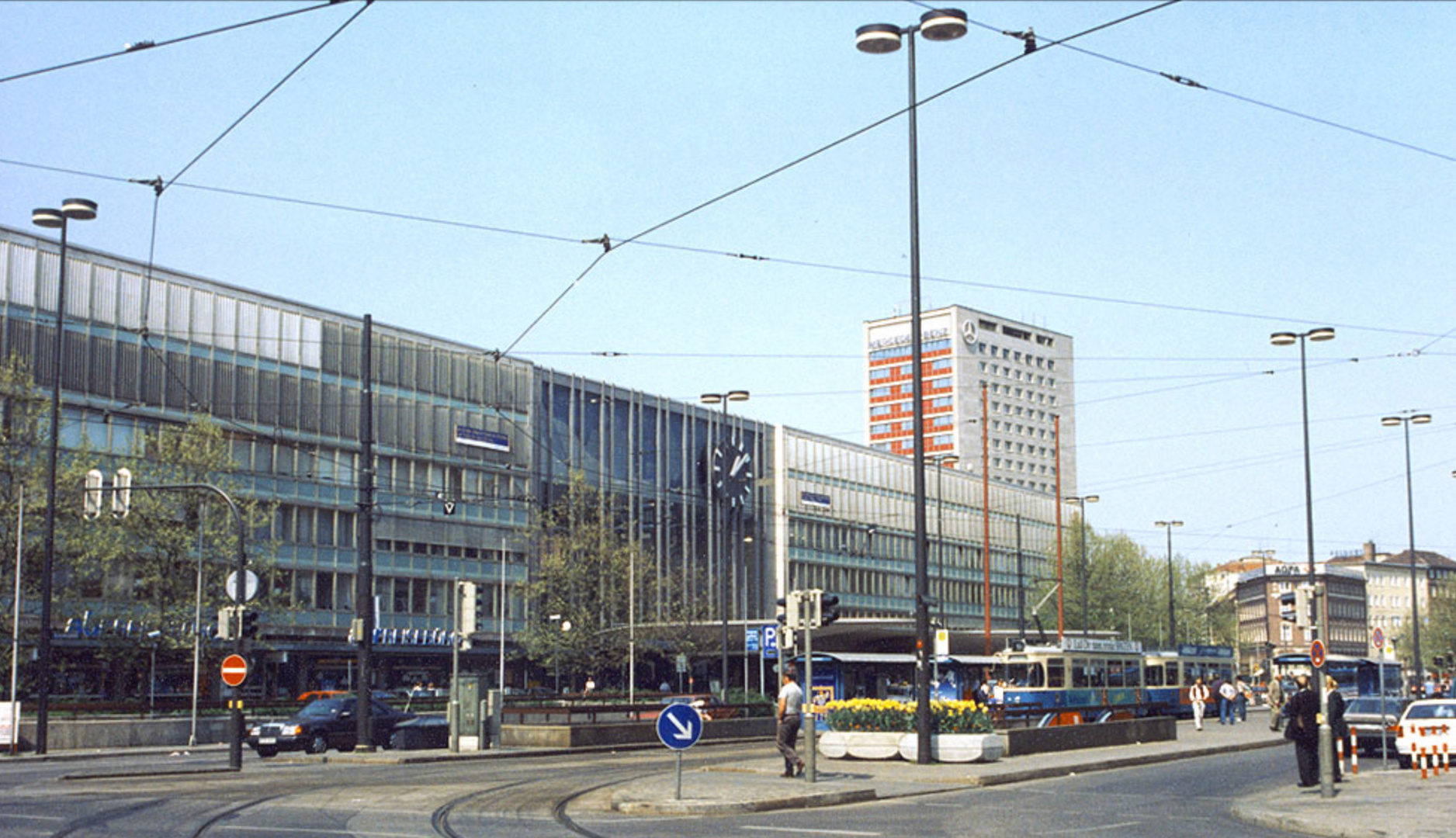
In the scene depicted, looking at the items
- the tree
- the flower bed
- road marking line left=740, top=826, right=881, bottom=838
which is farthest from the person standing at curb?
the tree

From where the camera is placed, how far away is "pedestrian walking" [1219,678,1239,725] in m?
49.3

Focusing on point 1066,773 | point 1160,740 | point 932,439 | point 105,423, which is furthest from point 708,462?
point 932,439

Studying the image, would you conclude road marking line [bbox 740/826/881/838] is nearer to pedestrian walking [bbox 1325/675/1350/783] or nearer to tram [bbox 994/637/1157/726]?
pedestrian walking [bbox 1325/675/1350/783]

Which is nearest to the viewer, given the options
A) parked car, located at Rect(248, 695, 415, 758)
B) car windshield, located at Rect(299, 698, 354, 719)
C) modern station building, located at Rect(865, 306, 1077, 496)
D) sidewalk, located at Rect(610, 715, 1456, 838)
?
sidewalk, located at Rect(610, 715, 1456, 838)

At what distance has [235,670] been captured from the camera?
95.6 feet

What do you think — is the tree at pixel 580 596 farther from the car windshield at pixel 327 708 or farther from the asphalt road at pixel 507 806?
the asphalt road at pixel 507 806

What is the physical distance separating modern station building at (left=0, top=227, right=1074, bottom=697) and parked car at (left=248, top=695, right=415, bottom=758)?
12.2 meters

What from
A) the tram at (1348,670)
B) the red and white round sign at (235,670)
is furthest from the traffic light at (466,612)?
the tram at (1348,670)

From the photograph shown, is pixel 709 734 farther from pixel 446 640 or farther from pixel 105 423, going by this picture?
pixel 446 640

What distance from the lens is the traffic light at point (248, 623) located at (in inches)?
1184

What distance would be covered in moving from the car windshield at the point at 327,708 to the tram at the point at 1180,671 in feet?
84.4

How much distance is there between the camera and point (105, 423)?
59281 millimetres

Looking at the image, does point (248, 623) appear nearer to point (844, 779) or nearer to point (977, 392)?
point (844, 779)

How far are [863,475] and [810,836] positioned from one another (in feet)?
299
